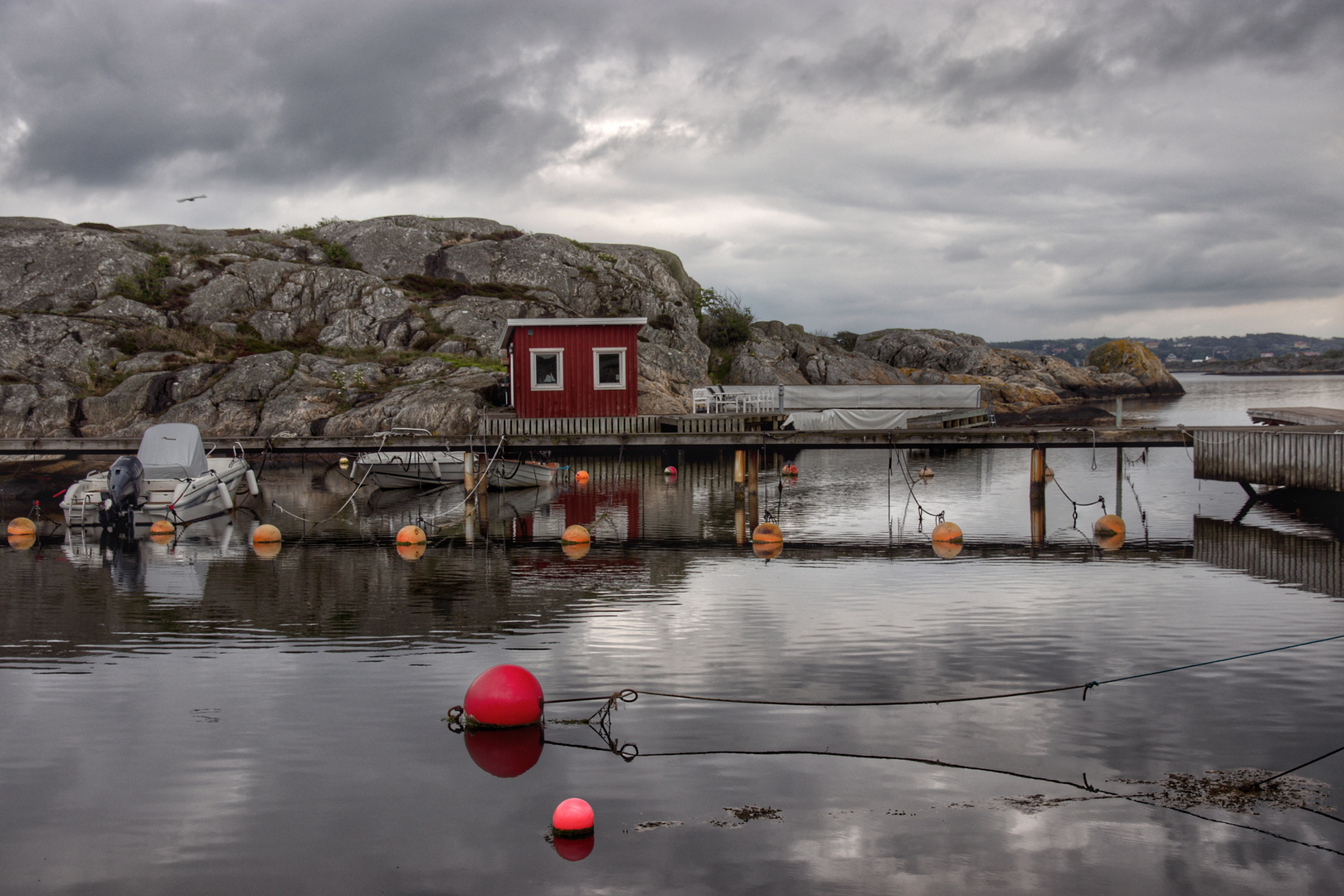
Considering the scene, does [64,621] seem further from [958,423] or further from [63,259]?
[63,259]

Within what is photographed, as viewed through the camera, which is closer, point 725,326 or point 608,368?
point 608,368

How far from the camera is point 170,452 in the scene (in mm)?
28078

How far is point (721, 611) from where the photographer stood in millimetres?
15648

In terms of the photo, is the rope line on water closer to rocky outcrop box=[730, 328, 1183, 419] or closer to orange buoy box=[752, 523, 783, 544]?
orange buoy box=[752, 523, 783, 544]

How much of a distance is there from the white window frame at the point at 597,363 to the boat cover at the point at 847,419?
9381 millimetres

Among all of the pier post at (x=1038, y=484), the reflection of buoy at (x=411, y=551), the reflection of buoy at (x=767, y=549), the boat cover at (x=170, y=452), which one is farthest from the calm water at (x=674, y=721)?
the boat cover at (x=170, y=452)

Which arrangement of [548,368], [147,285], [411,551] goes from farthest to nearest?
[147,285]
[548,368]
[411,551]

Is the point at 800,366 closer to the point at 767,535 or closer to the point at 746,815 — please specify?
the point at 767,535

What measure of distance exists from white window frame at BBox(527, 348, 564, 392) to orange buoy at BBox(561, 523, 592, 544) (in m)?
12.6

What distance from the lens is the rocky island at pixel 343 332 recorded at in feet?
141

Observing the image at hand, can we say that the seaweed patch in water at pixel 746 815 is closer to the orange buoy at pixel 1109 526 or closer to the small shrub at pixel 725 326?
the orange buoy at pixel 1109 526

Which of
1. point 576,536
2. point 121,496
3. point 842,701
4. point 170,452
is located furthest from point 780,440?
point 121,496

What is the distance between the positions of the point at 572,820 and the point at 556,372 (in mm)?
27751

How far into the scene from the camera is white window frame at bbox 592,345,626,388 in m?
34.6
